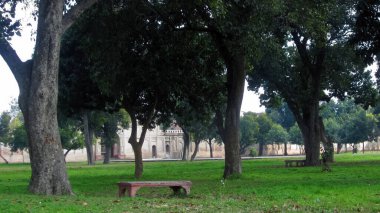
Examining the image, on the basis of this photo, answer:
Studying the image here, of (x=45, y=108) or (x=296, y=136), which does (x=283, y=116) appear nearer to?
(x=296, y=136)

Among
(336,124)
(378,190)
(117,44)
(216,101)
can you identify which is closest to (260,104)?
(216,101)

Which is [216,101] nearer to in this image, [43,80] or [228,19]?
[228,19]

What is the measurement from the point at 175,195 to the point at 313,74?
Answer: 24727 millimetres

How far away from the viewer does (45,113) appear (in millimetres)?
15266

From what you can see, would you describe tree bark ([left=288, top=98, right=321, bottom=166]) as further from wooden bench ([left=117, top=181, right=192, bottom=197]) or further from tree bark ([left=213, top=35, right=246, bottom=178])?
wooden bench ([left=117, top=181, right=192, bottom=197])

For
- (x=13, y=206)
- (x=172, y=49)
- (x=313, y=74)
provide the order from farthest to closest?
1. (x=313, y=74)
2. (x=172, y=49)
3. (x=13, y=206)

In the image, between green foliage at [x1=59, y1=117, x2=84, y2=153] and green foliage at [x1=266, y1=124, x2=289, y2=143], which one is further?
green foliage at [x1=266, y1=124, x2=289, y2=143]

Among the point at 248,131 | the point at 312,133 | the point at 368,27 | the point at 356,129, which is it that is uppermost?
the point at 368,27

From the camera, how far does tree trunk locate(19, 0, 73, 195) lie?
15.2m

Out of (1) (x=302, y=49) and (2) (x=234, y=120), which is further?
(1) (x=302, y=49)

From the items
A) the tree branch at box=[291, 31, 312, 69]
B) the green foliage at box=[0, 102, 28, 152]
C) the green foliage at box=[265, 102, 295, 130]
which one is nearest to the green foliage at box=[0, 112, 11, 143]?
the green foliage at box=[0, 102, 28, 152]

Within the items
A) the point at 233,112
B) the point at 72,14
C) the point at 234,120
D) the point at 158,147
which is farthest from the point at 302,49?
the point at 158,147

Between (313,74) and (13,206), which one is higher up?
(313,74)

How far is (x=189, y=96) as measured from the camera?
28.4 metres
